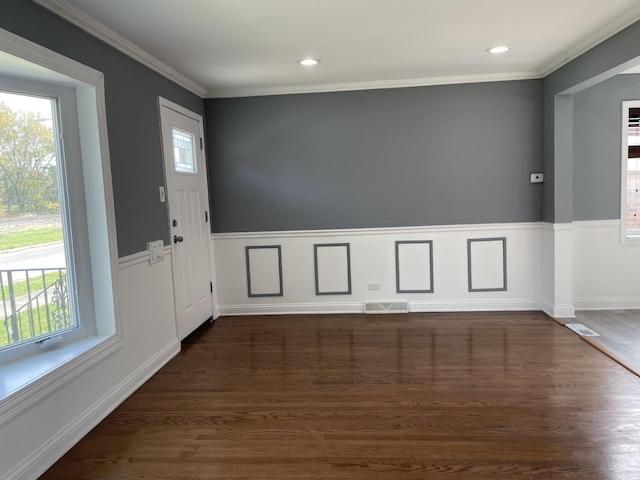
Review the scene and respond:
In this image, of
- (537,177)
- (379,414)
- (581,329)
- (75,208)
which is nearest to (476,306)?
(581,329)

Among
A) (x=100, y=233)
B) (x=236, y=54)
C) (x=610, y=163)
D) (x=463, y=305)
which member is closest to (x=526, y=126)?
(x=610, y=163)

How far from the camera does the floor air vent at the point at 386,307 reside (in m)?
4.52

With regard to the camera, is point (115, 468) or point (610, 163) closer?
point (115, 468)

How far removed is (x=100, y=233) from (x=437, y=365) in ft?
7.98

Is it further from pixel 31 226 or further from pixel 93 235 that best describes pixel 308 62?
pixel 31 226

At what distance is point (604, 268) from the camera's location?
4355 mm

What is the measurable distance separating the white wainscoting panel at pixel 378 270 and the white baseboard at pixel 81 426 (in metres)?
1.44

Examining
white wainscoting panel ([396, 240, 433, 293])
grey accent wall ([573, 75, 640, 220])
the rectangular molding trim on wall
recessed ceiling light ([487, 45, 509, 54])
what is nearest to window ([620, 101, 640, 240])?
grey accent wall ([573, 75, 640, 220])

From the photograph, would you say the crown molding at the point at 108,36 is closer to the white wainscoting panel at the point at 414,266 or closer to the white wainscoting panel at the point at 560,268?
the white wainscoting panel at the point at 414,266

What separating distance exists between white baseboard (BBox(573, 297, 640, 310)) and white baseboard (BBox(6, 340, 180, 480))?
3.98 metres

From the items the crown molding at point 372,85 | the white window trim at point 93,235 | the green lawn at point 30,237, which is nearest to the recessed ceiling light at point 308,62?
the crown molding at point 372,85

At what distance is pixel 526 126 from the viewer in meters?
4.28

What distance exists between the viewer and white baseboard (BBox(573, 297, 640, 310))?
4.36m

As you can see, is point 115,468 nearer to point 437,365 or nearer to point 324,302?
point 437,365
